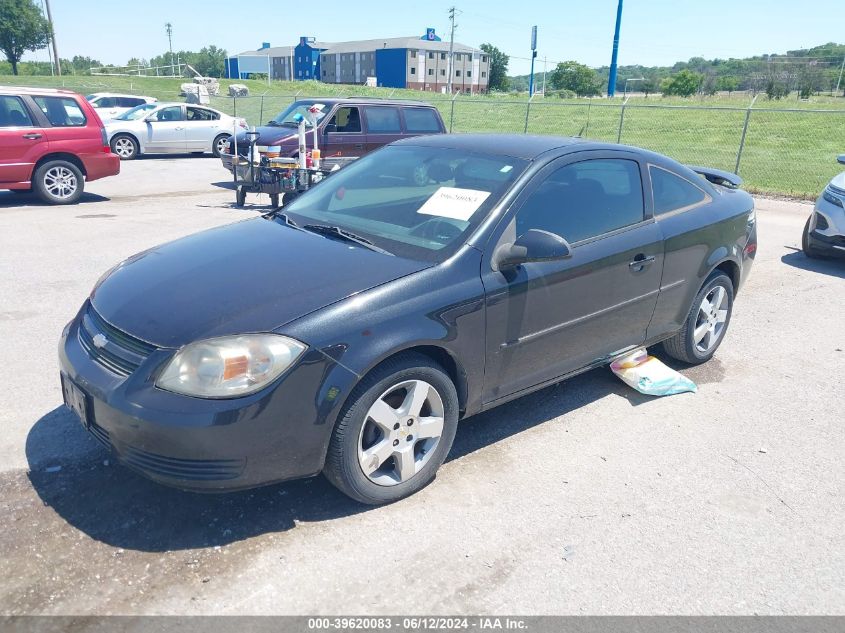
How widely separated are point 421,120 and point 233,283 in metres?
10.9

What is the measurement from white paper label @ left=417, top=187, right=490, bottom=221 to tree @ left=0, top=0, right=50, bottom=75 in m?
74.7

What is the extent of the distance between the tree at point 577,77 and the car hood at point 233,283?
91129 millimetres

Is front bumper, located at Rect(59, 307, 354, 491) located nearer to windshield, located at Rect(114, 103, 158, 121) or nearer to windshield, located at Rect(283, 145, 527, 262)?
windshield, located at Rect(283, 145, 527, 262)

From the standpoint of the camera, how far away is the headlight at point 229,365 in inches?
112

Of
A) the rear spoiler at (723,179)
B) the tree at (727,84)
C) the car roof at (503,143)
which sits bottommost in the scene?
the rear spoiler at (723,179)

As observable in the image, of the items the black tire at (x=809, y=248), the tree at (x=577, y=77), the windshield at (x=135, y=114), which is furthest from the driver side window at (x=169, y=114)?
the tree at (x=577, y=77)

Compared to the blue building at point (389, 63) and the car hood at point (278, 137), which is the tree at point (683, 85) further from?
the car hood at point (278, 137)

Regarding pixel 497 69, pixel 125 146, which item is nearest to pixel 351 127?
pixel 125 146

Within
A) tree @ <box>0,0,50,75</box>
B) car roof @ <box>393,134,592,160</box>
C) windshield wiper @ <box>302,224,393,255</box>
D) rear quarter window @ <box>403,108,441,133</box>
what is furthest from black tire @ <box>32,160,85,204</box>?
tree @ <box>0,0,50,75</box>

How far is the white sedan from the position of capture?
60.1 feet

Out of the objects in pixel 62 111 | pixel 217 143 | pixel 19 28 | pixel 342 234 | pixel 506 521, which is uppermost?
pixel 19 28

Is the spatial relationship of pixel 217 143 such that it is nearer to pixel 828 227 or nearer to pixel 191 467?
pixel 828 227

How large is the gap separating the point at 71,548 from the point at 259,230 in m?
1.97

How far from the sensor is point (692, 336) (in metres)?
5.09
